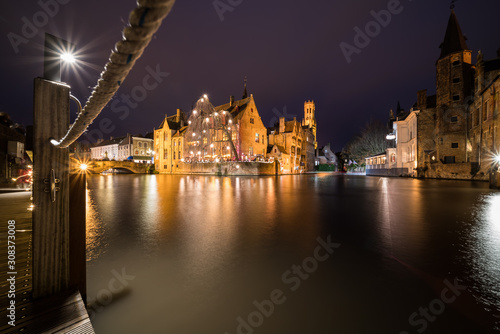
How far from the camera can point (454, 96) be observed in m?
31.3

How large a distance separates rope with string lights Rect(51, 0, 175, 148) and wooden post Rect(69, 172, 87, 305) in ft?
3.33

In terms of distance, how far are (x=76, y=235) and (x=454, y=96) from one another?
4490 centimetres

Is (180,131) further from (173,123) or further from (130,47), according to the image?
(130,47)

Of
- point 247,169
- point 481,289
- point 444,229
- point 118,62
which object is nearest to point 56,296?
point 118,62

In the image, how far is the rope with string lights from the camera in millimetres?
821

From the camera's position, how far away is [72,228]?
92.3 inches

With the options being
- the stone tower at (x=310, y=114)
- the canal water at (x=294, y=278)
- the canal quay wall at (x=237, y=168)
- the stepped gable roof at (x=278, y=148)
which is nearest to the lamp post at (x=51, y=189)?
the canal water at (x=294, y=278)

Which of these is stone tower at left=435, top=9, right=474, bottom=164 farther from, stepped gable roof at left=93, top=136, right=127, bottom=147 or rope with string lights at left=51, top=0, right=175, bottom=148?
stepped gable roof at left=93, top=136, right=127, bottom=147

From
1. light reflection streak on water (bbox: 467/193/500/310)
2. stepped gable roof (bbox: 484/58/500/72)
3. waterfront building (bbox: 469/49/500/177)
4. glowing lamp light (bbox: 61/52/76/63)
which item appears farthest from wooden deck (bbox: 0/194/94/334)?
stepped gable roof (bbox: 484/58/500/72)

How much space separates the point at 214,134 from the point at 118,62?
4314cm

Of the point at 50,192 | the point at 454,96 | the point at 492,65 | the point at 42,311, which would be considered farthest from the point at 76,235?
the point at 454,96

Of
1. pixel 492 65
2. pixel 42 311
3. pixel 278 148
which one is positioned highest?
pixel 492 65

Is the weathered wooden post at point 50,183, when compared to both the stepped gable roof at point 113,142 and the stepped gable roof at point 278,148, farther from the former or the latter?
the stepped gable roof at point 113,142

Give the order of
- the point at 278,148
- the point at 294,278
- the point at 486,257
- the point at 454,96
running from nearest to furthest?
the point at 294,278
the point at 486,257
the point at 454,96
the point at 278,148
